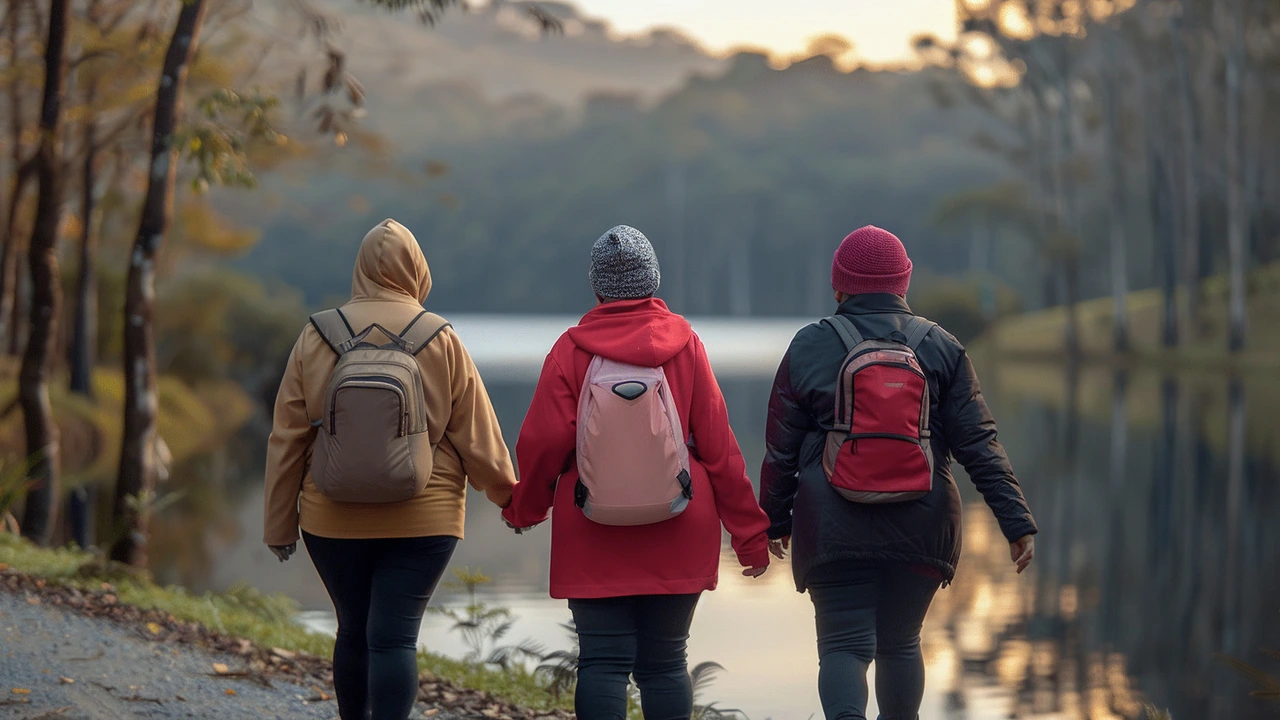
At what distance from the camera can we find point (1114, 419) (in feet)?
76.5

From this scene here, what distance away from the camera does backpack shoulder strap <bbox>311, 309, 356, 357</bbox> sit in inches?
144

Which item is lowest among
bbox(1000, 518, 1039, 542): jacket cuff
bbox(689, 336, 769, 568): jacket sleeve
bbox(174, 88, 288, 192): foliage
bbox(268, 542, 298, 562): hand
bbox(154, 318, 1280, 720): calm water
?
bbox(154, 318, 1280, 720): calm water

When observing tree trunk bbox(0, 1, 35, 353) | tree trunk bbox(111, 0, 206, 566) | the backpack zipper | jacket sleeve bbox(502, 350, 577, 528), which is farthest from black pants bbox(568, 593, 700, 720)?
tree trunk bbox(0, 1, 35, 353)

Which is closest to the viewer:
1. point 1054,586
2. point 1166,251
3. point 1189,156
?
point 1054,586

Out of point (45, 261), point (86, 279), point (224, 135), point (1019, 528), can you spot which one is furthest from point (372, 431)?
point (86, 279)

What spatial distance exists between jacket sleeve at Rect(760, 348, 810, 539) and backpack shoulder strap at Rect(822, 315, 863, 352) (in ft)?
0.50

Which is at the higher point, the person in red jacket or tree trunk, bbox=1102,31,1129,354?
tree trunk, bbox=1102,31,1129,354

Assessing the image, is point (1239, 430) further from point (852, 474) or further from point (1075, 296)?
point (1075, 296)

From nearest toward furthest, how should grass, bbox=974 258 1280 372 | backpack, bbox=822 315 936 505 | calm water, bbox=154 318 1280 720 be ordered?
1. backpack, bbox=822 315 936 505
2. calm water, bbox=154 318 1280 720
3. grass, bbox=974 258 1280 372

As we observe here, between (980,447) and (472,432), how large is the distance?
54.4 inches

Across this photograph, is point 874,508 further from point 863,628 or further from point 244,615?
point 244,615

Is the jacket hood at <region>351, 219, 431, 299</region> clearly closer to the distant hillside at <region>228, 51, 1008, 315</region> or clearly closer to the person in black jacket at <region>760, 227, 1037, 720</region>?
the person in black jacket at <region>760, 227, 1037, 720</region>

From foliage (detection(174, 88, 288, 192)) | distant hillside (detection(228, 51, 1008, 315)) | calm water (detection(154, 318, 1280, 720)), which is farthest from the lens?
distant hillside (detection(228, 51, 1008, 315))

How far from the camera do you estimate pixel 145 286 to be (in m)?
7.53
